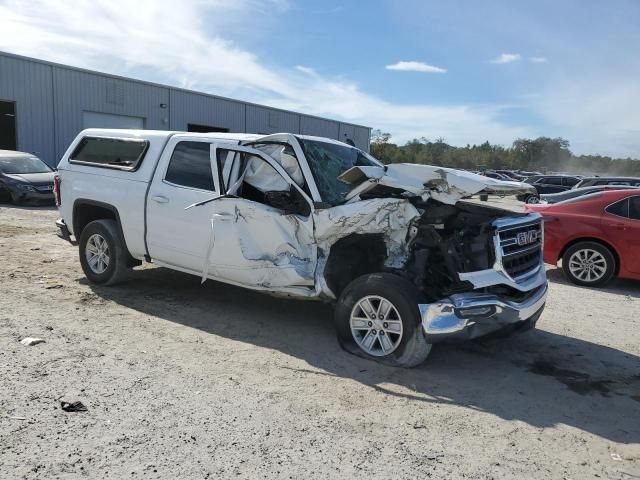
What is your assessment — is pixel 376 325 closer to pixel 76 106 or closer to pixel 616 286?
pixel 616 286

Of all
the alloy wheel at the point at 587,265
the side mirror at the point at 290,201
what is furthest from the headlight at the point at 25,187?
the alloy wheel at the point at 587,265

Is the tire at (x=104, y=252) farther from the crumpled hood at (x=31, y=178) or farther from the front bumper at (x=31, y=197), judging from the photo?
the crumpled hood at (x=31, y=178)

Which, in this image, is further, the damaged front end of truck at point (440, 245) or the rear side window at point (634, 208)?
the rear side window at point (634, 208)

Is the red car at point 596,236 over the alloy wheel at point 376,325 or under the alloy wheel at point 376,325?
over

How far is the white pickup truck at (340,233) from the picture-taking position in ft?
15.1

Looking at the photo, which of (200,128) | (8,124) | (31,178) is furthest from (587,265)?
(200,128)

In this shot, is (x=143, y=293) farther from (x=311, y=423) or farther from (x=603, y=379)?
(x=603, y=379)

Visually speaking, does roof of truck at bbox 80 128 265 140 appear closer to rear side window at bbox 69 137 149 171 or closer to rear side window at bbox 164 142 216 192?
rear side window at bbox 69 137 149 171

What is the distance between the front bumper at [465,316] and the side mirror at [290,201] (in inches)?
58.9

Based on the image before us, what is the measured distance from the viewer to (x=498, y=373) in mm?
4734

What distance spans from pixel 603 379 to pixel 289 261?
298cm

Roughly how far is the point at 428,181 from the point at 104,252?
424 cm

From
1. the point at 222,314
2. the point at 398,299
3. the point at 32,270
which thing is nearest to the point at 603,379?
the point at 398,299

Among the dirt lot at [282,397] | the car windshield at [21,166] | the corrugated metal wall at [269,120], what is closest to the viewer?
the dirt lot at [282,397]
